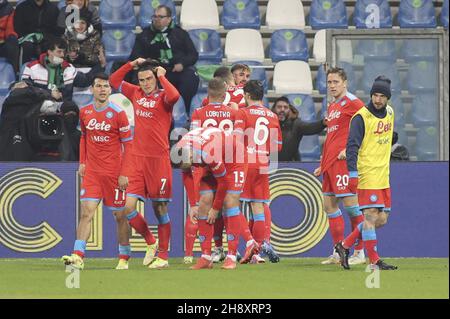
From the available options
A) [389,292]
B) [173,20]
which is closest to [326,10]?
[173,20]

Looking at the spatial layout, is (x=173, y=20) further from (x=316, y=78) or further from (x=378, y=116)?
(x=378, y=116)

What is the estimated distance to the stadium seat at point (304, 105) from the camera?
18016mm

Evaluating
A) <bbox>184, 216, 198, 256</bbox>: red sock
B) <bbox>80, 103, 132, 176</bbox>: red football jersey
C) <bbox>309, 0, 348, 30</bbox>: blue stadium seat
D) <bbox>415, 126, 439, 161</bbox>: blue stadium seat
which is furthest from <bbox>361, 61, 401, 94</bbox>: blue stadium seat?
<bbox>80, 103, 132, 176</bbox>: red football jersey

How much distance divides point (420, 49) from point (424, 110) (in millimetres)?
796

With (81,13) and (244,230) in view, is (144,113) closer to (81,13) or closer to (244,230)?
(244,230)

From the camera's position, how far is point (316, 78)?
62.3ft

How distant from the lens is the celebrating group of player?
12500 mm

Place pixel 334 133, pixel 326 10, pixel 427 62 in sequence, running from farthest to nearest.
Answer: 1. pixel 326 10
2. pixel 427 62
3. pixel 334 133

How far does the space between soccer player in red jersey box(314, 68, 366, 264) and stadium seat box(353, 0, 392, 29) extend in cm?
547

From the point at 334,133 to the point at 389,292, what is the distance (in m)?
3.71

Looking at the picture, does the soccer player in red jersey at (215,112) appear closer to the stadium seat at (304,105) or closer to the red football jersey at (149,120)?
the red football jersey at (149,120)

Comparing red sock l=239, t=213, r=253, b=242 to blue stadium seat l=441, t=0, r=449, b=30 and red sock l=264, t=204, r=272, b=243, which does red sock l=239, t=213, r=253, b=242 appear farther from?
blue stadium seat l=441, t=0, r=449, b=30

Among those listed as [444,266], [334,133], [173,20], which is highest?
[173,20]

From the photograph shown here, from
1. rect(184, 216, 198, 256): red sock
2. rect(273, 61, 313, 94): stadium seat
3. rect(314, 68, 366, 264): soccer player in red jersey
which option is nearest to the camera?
rect(314, 68, 366, 264): soccer player in red jersey
